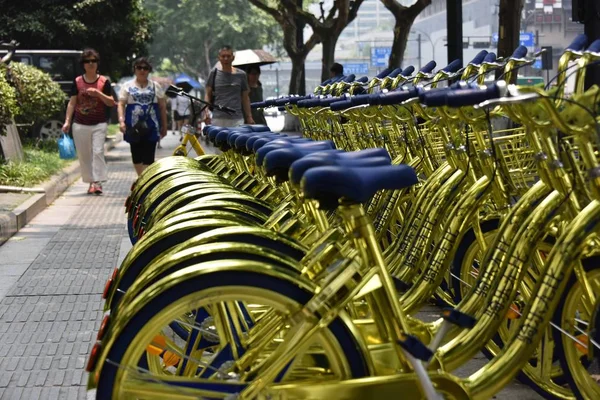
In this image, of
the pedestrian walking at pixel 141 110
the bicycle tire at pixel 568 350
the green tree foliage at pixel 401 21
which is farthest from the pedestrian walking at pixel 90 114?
the bicycle tire at pixel 568 350

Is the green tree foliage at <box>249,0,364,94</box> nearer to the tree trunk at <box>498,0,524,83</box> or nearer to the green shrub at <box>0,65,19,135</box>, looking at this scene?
the tree trunk at <box>498,0,524,83</box>

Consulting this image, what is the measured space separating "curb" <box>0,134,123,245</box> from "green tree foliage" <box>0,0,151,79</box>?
31.3 feet

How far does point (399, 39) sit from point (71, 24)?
10007 millimetres

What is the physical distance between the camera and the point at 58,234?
35.2 ft

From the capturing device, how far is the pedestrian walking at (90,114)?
13.7 m

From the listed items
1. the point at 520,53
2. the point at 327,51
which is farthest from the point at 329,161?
the point at 327,51

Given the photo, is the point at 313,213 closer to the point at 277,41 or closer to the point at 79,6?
the point at 79,6

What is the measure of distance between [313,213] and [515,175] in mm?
1040

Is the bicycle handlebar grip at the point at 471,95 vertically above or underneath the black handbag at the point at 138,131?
above

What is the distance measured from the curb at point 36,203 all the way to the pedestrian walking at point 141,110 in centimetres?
127

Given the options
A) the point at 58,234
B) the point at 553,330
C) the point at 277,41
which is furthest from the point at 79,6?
the point at 277,41

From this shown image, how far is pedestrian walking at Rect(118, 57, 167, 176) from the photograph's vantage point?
12594 millimetres

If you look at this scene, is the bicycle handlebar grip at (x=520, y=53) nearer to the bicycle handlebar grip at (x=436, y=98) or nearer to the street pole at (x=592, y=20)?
the bicycle handlebar grip at (x=436, y=98)

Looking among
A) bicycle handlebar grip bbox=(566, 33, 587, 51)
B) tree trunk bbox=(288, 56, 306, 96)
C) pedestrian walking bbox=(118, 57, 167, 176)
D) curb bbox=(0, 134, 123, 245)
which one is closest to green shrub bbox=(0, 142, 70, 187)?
curb bbox=(0, 134, 123, 245)
